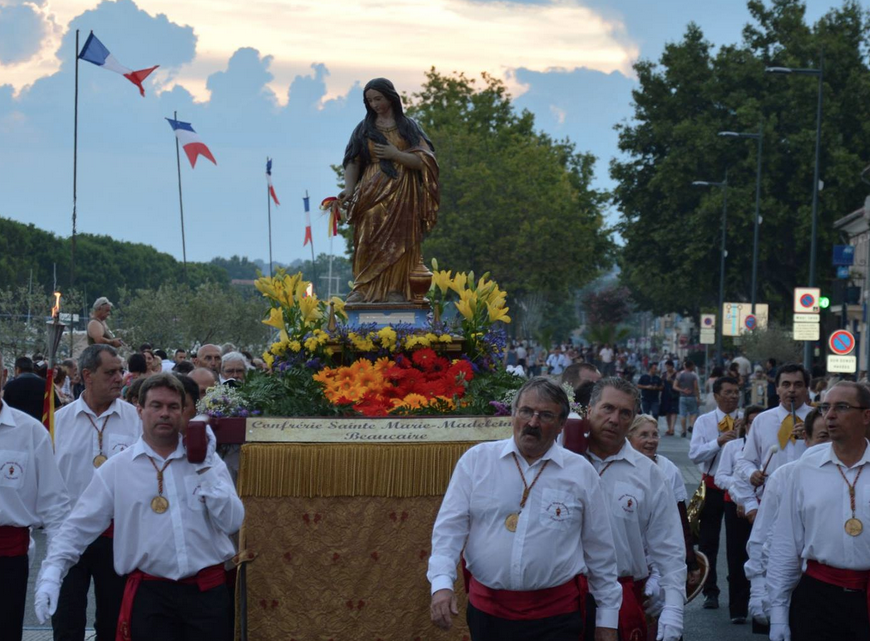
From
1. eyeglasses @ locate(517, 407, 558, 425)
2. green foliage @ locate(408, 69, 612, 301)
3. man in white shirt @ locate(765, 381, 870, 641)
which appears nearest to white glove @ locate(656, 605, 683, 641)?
man in white shirt @ locate(765, 381, 870, 641)

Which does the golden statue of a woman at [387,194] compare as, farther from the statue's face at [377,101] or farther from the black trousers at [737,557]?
the black trousers at [737,557]

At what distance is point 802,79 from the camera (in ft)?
177

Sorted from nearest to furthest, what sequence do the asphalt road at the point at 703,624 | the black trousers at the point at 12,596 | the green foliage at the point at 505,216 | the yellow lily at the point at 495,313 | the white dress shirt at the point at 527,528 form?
1. the white dress shirt at the point at 527,528
2. the black trousers at the point at 12,596
3. the yellow lily at the point at 495,313
4. the asphalt road at the point at 703,624
5. the green foliage at the point at 505,216

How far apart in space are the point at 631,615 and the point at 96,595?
9.98 ft

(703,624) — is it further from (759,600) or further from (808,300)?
(808,300)

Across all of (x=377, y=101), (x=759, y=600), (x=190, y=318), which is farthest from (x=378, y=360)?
(x=190, y=318)

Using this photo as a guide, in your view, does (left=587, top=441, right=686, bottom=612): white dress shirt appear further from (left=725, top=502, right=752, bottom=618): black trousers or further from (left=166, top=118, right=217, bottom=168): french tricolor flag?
(left=166, top=118, right=217, bottom=168): french tricolor flag

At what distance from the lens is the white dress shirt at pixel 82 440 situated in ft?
27.0

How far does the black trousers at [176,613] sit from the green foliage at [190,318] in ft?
129

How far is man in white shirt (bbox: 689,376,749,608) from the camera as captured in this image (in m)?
12.0

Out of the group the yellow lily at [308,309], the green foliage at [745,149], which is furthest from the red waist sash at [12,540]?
the green foliage at [745,149]

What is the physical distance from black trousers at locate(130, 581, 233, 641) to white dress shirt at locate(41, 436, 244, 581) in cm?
8

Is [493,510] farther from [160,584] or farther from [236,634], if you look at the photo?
[236,634]

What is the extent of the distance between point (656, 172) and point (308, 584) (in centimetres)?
5010
